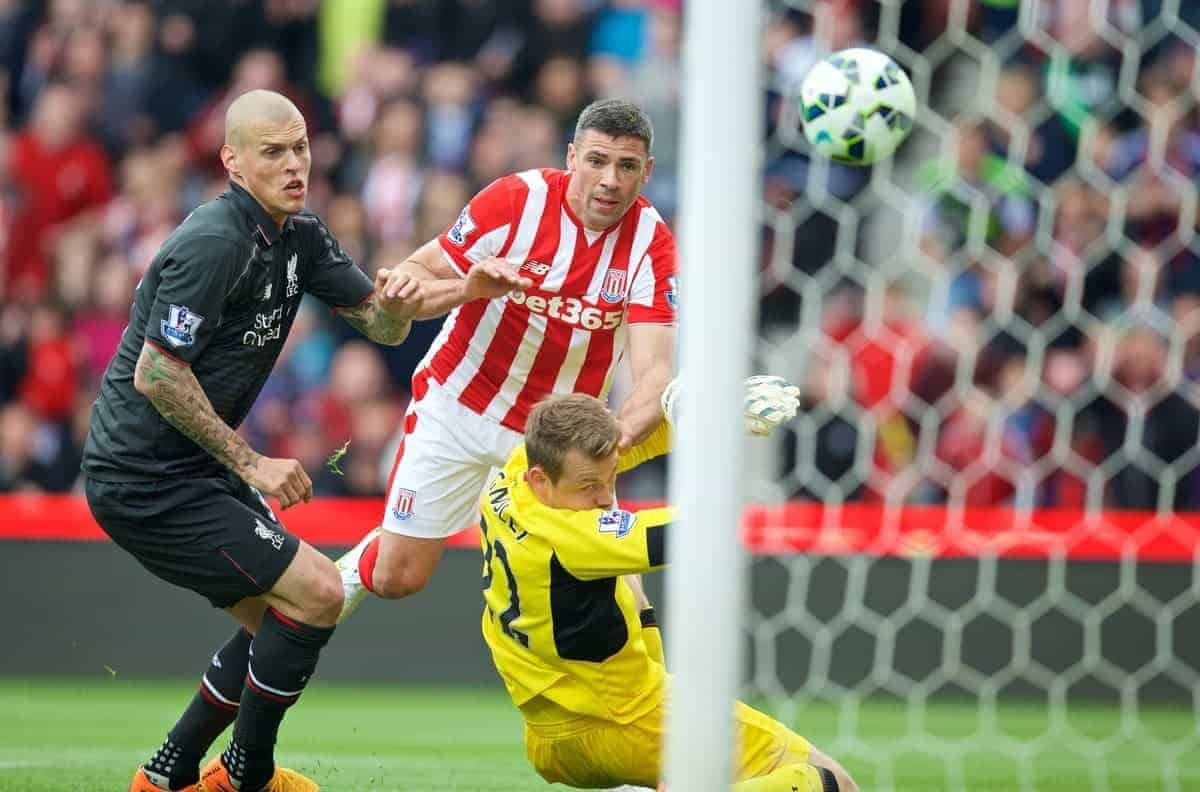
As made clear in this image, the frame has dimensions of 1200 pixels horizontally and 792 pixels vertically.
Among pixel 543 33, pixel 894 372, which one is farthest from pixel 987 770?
pixel 543 33

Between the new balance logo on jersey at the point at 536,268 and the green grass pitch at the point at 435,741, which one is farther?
the new balance logo on jersey at the point at 536,268

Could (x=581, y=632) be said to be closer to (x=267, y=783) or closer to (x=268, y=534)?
(x=268, y=534)

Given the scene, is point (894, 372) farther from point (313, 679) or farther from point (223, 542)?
point (223, 542)

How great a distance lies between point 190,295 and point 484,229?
1.24 meters

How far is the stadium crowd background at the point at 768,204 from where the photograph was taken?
6758 mm

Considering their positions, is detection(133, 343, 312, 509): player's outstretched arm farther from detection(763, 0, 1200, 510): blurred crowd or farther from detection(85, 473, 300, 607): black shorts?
detection(763, 0, 1200, 510): blurred crowd

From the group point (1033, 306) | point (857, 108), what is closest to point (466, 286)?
point (857, 108)

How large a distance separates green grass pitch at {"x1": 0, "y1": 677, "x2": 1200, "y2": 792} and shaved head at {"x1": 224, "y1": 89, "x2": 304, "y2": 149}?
184 centimetres

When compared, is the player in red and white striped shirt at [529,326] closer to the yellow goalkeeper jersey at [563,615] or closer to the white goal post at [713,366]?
the yellow goalkeeper jersey at [563,615]

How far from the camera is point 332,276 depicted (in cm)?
462

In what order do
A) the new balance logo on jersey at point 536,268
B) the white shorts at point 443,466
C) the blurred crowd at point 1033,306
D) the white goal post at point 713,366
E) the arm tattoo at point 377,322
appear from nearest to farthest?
the white goal post at point 713,366 < the arm tattoo at point 377,322 < the new balance logo on jersey at point 536,268 < the white shorts at point 443,466 < the blurred crowd at point 1033,306

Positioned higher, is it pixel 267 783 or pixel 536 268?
pixel 536 268

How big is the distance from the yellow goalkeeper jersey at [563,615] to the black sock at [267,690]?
0.64m

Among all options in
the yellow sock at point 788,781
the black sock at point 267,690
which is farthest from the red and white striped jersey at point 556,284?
the yellow sock at point 788,781
